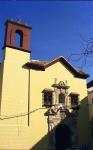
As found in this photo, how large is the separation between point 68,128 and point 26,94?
4.73 m

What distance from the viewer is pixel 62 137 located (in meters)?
20.5

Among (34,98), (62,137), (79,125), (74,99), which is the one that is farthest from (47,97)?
(79,125)

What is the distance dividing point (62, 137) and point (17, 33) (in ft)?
32.2

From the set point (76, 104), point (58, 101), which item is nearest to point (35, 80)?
point (58, 101)

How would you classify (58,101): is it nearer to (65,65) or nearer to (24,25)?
(65,65)

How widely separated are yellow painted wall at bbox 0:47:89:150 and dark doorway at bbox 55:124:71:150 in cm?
114

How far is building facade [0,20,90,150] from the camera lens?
1827cm

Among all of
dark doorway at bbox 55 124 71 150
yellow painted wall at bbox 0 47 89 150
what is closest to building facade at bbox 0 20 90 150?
yellow painted wall at bbox 0 47 89 150

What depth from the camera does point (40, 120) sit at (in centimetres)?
1939

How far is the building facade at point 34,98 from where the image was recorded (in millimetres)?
18266

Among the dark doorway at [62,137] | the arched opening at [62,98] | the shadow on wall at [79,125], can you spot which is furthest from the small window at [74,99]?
the dark doorway at [62,137]

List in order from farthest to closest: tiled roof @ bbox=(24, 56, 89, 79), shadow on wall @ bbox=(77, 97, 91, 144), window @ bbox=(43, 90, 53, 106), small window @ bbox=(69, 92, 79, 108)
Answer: small window @ bbox=(69, 92, 79, 108) → shadow on wall @ bbox=(77, 97, 91, 144) → tiled roof @ bbox=(24, 56, 89, 79) → window @ bbox=(43, 90, 53, 106)

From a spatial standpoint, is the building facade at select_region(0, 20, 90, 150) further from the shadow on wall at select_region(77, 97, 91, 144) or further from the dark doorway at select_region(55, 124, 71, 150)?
A: the dark doorway at select_region(55, 124, 71, 150)

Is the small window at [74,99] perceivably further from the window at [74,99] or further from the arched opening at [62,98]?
the arched opening at [62,98]
